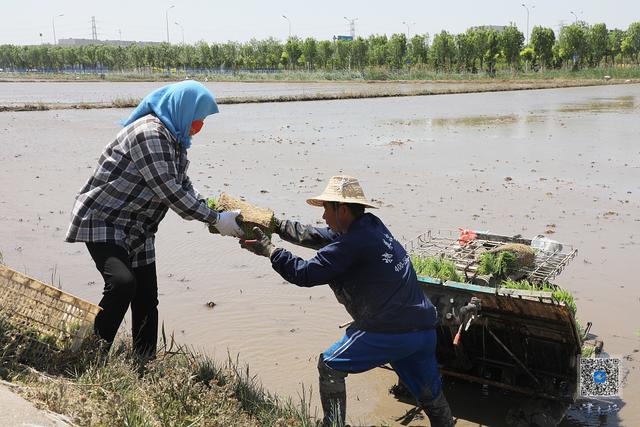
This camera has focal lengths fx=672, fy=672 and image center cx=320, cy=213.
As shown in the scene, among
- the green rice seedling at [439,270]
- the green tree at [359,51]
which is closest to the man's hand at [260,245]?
the green rice seedling at [439,270]

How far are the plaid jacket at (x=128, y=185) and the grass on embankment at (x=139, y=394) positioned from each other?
0.67m

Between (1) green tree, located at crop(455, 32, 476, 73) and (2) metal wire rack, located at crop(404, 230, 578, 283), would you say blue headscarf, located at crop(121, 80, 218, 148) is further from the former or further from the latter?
(1) green tree, located at crop(455, 32, 476, 73)

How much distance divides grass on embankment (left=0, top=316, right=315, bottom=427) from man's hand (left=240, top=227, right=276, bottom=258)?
2.39ft

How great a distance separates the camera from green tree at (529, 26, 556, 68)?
63719 mm

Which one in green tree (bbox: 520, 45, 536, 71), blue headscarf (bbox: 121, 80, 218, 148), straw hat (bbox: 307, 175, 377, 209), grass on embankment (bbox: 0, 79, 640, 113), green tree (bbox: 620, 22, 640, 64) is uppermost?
green tree (bbox: 620, 22, 640, 64)

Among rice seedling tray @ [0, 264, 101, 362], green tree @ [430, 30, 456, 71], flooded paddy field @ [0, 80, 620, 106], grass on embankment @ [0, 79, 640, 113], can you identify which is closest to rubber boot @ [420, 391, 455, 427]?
rice seedling tray @ [0, 264, 101, 362]

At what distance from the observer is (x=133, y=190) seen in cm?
367

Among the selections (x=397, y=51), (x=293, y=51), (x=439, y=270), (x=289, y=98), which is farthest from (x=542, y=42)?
(x=439, y=270)

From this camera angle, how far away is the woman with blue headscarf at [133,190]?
3.61 m

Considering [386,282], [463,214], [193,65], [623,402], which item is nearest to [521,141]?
[463,214]

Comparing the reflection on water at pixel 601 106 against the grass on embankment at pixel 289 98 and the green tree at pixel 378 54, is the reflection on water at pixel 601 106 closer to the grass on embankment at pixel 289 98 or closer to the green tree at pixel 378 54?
the grass on embankment at pixel 289 98

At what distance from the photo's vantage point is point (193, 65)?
9538 cm

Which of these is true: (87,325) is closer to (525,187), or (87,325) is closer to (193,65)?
(525,187)

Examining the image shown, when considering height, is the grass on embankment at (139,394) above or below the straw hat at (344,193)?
below
